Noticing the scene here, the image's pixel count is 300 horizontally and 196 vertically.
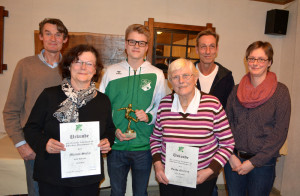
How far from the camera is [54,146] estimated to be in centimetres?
142

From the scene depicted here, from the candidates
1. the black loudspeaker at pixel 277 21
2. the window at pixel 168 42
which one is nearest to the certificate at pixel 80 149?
the window at pixel 168 42

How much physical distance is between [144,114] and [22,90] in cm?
109

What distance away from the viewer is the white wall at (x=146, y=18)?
3.31m

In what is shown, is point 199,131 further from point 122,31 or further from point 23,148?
point 122,31

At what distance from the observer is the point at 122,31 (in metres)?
3.58

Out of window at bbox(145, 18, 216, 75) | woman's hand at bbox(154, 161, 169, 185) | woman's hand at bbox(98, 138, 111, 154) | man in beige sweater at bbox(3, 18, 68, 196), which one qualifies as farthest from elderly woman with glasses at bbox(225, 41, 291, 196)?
window at bbox(145, 18, 216, 75)

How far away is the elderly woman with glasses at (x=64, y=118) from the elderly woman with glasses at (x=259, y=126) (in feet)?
3.79

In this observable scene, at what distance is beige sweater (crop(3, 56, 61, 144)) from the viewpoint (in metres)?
1.95

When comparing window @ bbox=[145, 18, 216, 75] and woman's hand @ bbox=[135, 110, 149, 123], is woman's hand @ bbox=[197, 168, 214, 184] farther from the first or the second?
window @ bbox=[145, 18, 216, 75]

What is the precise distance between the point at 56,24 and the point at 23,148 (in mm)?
1162

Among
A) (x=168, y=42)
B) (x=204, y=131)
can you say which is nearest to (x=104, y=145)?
(x=204, y=131)

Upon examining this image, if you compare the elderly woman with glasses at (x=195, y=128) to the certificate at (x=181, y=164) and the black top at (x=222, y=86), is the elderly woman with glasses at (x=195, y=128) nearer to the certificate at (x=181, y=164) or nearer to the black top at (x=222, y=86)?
the certificate at (x=181, y=164)

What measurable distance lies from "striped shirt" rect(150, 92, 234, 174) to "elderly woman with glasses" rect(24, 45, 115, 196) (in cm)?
49

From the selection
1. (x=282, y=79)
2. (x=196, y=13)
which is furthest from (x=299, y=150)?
(x=196, y=13)
